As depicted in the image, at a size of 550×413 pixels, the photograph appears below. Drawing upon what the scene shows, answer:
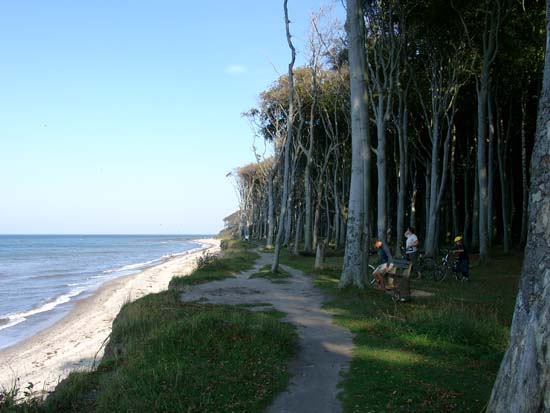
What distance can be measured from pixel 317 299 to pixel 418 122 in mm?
22505

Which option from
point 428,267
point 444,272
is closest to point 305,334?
point 444,272

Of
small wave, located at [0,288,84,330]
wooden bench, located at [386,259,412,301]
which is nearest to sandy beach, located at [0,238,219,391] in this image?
small wave, located at [0,288,84,330]

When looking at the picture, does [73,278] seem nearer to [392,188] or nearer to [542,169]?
[392,188]

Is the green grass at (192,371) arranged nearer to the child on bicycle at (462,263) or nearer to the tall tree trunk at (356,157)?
the tall tree trunk at (356,157)

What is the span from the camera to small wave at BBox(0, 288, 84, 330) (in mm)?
19328

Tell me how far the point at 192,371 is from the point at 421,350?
12.4ft

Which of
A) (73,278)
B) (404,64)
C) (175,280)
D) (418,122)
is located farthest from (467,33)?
(73,278)

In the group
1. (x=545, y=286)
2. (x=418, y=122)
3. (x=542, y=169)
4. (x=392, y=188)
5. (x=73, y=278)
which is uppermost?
(x=418, y=122)

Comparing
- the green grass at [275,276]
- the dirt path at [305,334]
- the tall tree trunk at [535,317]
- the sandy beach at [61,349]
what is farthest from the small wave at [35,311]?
the tall tree trunk at [535,317]

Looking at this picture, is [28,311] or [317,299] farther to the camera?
[28,311]

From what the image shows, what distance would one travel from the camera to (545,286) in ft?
13.4

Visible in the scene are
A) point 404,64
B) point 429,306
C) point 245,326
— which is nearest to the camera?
point 245,326

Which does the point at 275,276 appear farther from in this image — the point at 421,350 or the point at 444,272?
the point at 421,350

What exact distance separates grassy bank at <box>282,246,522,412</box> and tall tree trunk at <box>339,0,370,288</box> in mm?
713
